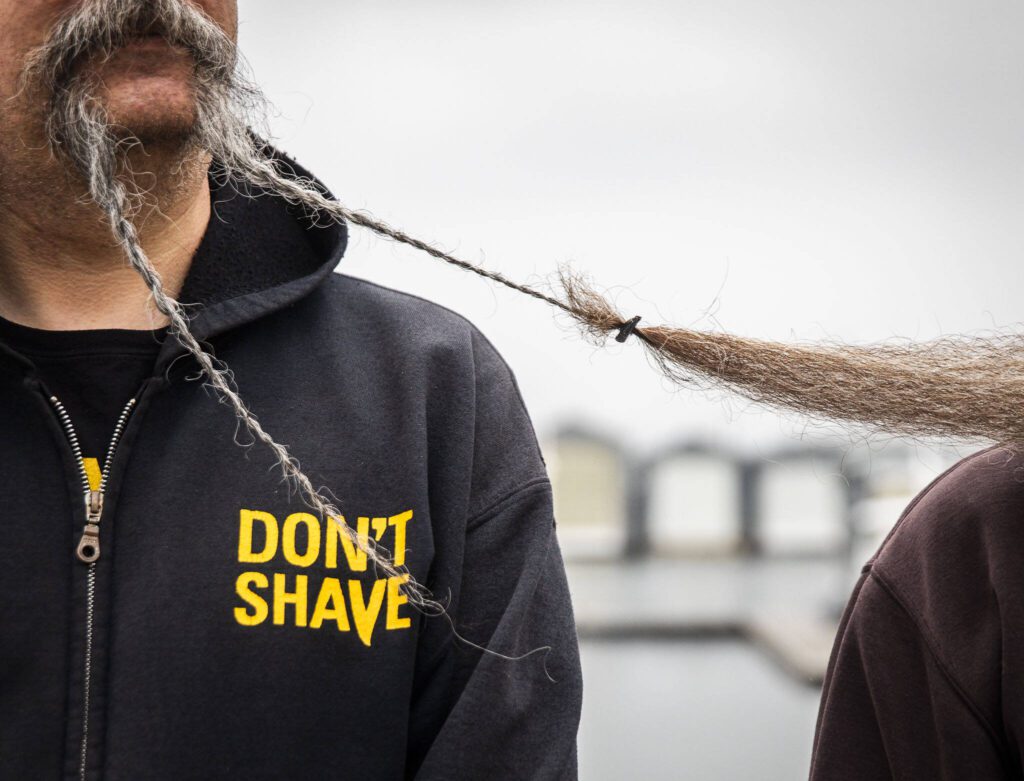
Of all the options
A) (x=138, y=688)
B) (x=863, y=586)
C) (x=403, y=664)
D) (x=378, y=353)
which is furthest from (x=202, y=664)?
(x=863, y=586)

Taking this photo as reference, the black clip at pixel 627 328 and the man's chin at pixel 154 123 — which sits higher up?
the man's chin at pixel 154 123

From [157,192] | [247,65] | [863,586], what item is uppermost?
[247,65]

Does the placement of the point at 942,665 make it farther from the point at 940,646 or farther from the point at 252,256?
the point at 252,256

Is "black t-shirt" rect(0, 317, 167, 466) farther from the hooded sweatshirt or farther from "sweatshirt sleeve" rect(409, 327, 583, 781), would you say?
"sweatshirt sleeve" rect(409, 327, 583, 781)

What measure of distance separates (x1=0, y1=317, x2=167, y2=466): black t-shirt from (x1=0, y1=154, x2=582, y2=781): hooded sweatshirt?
14mm

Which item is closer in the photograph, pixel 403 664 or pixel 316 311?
pixel 403 664

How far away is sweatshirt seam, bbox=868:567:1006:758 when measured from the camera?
29.7 inches

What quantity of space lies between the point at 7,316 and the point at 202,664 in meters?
0.35

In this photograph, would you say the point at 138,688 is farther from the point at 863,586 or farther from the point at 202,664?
the point at 863,586

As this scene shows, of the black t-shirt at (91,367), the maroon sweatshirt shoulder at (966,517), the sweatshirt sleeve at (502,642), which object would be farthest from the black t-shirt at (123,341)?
the maroon sweatshirt shoulder at (966,517)

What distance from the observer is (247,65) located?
38.7 inches

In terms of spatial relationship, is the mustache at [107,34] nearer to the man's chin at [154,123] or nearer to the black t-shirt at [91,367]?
the man's chin at [154,123]

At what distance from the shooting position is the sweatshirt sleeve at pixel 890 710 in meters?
0.76

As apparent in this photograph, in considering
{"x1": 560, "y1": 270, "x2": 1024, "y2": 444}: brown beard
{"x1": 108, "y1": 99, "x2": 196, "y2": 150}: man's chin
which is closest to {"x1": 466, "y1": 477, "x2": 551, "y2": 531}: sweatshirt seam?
{"x1": 560, "y1": 270, "x2": 1024, "y2": 444}: brown beard
